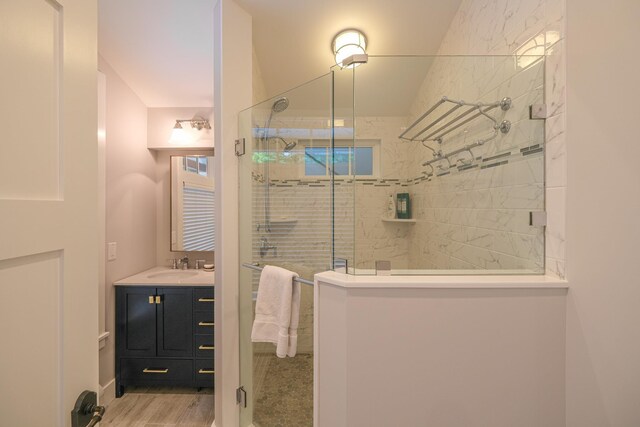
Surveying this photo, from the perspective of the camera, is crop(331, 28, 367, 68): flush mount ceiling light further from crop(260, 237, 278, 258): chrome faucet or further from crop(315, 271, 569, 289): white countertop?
crop(315, 271, 569, 289): white countertop

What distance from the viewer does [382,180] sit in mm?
2039

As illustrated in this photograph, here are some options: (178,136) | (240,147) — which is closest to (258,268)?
(240,147)

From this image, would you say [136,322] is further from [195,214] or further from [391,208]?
[391,208]

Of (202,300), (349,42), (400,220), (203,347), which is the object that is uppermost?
(349,42)

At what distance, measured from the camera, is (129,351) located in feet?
6.57

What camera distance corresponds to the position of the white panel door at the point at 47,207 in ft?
1.49

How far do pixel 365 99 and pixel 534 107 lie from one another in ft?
2.84

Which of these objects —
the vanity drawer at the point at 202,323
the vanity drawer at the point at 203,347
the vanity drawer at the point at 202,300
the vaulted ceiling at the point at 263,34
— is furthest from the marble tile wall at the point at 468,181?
the vanity drawer at the point at 203,347

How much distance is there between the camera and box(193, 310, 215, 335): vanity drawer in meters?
2.00

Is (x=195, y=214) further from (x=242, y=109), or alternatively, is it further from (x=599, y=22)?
(x=599, y=22)

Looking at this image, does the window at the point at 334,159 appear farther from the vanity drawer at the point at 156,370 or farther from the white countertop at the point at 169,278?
the vanity drawer at the point at 156,370

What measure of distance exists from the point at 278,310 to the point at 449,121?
1.55 metres

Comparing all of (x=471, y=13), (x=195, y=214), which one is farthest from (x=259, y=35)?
(x=195, y=214)

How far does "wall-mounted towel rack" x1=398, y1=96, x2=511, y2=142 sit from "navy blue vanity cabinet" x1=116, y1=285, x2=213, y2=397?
1.95 meters
